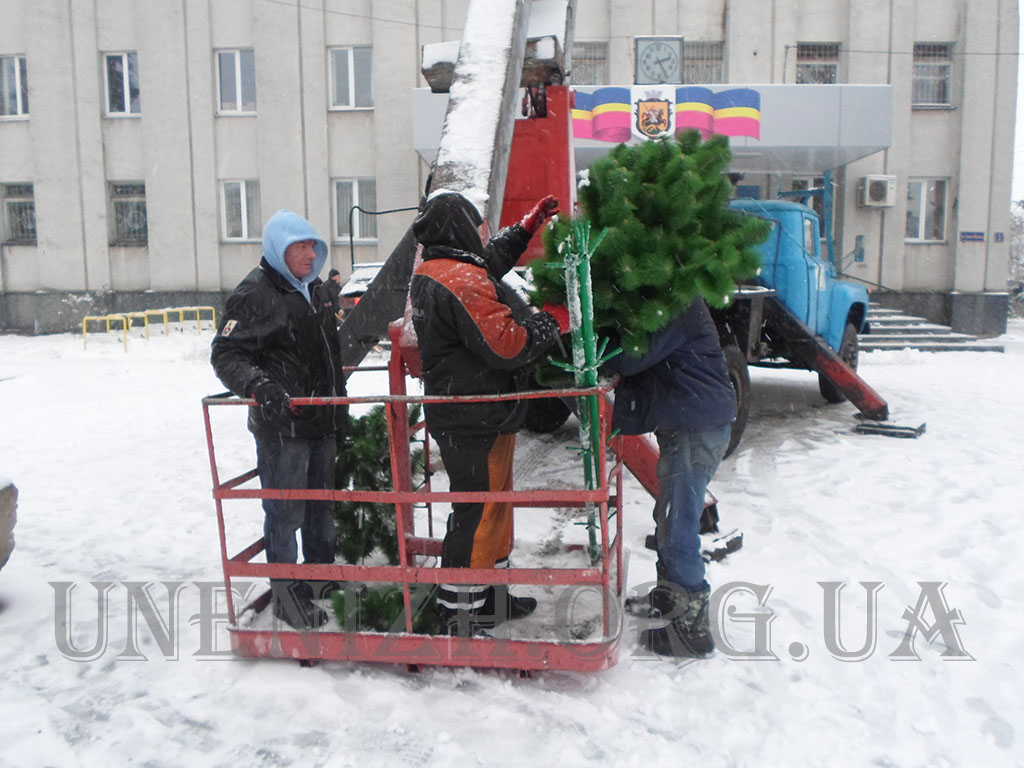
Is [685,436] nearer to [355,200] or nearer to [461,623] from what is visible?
[461,623]

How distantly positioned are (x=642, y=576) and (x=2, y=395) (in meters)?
9.23

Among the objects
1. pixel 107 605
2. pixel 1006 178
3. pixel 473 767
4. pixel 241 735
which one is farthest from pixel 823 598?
pixel 1006 178

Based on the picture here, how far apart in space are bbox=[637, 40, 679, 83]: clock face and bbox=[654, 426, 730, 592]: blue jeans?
600 inches

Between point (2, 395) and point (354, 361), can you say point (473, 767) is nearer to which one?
point (354, 361)

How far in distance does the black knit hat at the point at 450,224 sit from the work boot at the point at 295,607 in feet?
5.07

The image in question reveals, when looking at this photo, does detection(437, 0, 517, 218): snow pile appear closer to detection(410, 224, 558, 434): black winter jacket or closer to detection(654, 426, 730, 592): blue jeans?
detection(410, 224, 558, 434): black winter jacket

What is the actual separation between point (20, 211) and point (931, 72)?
21.2 m

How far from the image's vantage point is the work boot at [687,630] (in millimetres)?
3143

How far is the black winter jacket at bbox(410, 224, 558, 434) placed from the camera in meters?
2.86

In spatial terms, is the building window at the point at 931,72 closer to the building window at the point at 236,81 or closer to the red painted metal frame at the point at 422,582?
the building window at the point at 236,81

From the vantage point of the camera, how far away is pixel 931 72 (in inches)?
667

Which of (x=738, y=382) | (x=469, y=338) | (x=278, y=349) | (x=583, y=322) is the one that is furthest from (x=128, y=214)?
(x=583, y=322)

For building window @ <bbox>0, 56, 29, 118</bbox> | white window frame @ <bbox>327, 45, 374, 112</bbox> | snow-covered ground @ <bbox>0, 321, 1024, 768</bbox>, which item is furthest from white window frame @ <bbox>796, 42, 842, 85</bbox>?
building window @ <bbox>0, 56, 29, 118</bbox>

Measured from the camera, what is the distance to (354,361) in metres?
4.46
